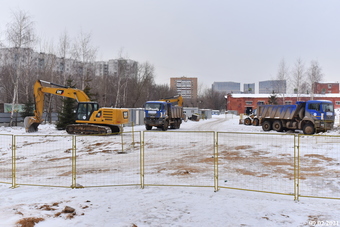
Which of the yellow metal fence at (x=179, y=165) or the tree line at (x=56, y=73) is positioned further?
the tree line at (x=56, y=73)

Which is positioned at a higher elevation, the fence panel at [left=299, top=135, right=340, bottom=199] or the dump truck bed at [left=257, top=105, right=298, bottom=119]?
the dump truck bed at [left=257, top=105, right=298, bottom=119]

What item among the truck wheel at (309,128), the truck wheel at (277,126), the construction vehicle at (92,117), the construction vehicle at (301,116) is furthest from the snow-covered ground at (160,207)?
the truck wheel at (277,126)

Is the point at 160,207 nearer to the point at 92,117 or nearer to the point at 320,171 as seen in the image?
the point at 320,171

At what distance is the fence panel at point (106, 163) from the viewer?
31.3 ft

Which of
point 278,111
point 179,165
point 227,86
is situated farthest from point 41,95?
point 227,86

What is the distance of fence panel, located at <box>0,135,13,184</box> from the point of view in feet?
34.4

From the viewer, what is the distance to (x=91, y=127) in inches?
908

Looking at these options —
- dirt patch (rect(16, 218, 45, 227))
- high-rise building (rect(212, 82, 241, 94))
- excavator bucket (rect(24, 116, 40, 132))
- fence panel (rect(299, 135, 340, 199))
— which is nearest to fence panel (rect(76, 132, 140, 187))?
dirt patch (rect(16, 218, 45, 227))

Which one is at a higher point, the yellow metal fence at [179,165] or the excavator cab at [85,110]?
the excavator cab at [85,110]

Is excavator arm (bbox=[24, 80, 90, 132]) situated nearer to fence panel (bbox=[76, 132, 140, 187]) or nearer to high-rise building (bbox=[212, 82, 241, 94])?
fence panel (bbox=[76, 132, 140, 187])

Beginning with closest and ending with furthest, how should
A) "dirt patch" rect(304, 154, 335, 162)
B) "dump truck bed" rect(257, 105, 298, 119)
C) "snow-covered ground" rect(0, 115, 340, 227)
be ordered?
"snow-covered ground" rect(0, 115, 340, 227) < "dirt patch" rect(304, 154, 335, 162) < "dump truck bed" rect(257, 105, 298, 119)

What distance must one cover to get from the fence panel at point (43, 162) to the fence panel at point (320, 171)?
748cm

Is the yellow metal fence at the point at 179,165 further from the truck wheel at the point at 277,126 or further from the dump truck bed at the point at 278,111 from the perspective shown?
the truck wheel at the point at 277,126

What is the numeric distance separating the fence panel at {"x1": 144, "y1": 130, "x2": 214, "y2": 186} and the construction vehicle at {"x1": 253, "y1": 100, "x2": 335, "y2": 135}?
10.6m
